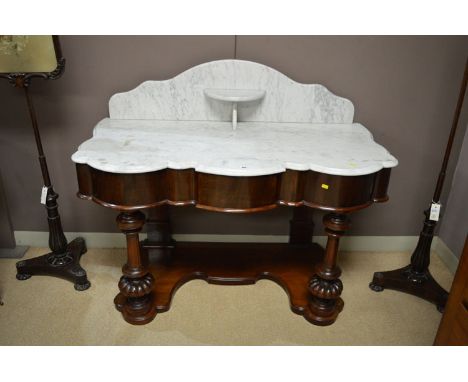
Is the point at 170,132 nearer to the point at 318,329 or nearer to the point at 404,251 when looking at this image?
the point at 318,329

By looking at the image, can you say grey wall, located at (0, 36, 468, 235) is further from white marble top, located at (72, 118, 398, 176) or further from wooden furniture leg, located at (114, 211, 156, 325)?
wooden furniture leg, located at (114, 211, 156, 325)

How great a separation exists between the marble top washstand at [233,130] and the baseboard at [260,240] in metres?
0.68

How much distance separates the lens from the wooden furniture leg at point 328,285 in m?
1.53

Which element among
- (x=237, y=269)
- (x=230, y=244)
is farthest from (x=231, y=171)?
(x=230, y=244)

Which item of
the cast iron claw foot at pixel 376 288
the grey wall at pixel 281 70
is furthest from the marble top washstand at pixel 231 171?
the cast iron claw foot at pixel 376 288

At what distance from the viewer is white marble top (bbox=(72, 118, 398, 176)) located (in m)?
1.33

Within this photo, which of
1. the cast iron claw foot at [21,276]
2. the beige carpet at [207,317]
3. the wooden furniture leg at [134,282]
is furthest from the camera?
the cast iron claw foot at [21,276]

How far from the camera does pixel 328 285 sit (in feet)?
5.41

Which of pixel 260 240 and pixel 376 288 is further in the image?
pixel 260 240

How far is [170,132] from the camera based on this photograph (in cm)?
164

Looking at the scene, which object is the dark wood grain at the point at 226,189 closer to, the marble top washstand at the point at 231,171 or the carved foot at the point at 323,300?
the marble top washstand at the point at 231,171

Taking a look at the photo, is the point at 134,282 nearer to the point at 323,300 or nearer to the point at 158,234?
the point at 158,234

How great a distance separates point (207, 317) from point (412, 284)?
0.98m
